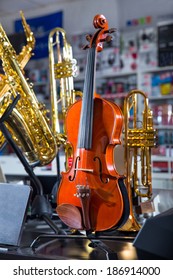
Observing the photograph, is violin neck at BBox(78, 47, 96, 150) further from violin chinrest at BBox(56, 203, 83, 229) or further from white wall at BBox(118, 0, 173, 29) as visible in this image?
white wall at BBox(118, 0, 173, 29)

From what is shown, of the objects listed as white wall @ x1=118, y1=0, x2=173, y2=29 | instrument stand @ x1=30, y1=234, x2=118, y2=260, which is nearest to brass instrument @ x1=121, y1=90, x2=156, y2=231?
instrument stand @ x1=30, y1=234, x2=118, y2=260

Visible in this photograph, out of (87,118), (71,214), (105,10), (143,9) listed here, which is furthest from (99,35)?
(105,10)

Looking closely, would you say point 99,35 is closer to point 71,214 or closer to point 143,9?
point 71,214

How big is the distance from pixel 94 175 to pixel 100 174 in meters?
0.02

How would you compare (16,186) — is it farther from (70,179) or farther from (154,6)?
(154,6)

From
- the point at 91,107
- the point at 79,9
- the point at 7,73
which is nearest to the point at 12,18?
the point at 79,9

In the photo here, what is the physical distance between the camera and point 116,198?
0.92 m

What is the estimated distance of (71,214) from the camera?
955mm

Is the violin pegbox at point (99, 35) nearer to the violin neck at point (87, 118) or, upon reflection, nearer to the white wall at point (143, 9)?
the violin neck at point (87, 118)

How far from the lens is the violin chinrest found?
0.95m

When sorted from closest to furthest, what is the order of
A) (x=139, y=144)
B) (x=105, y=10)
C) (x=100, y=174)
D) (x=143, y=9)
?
1. (x=100, y=174)
2. (x=139, y=144)
3. (x=143, y=9)
4. (x=105, y=10)

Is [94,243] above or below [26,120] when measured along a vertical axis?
below

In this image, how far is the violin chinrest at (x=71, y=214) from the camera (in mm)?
946
